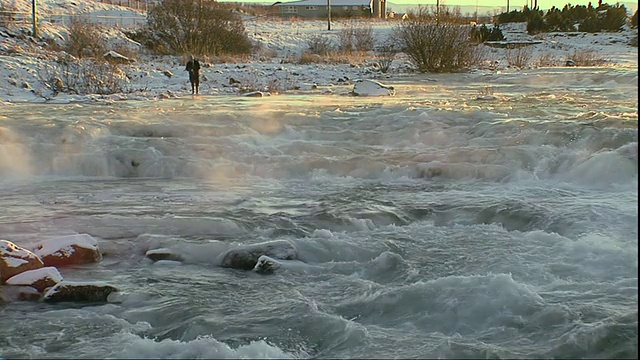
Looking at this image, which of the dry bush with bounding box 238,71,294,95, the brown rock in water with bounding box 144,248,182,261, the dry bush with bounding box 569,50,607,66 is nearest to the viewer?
the brown rock in water with bounding box 144,248,182,261

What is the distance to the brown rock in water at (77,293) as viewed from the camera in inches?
204

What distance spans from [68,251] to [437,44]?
24.3 m

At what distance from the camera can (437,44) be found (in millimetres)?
28594

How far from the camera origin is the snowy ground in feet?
71.4

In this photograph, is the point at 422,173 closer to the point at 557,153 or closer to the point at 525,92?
the point at 557,153

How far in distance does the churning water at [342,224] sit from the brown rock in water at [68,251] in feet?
0.46

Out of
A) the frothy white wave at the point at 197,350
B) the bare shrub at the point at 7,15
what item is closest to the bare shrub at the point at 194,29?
the bare shrub at the point at 7,15

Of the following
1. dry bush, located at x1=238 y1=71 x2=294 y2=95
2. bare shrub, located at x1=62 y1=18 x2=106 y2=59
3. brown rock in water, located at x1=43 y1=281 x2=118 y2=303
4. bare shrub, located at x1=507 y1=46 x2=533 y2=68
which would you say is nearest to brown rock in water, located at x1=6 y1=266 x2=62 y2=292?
brown rock in water, located at x1=43 y1=281 x2=118 y2=303

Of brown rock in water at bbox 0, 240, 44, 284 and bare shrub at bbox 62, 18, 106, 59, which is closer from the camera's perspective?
brown rock in water at bbox 0, 240, 44, 284

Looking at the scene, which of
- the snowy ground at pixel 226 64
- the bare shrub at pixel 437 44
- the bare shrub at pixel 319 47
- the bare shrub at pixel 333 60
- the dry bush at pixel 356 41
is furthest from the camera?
the dry bush at pixel 356 41

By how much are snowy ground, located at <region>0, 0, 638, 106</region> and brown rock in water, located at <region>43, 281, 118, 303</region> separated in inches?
560

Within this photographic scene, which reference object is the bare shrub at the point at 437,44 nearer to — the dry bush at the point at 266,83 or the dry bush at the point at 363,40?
the dry bush at the point at 266,83

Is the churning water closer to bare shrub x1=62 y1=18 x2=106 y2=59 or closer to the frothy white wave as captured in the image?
the frothy white wave

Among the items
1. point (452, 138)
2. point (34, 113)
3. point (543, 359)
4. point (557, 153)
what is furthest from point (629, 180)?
point (34, 113)
